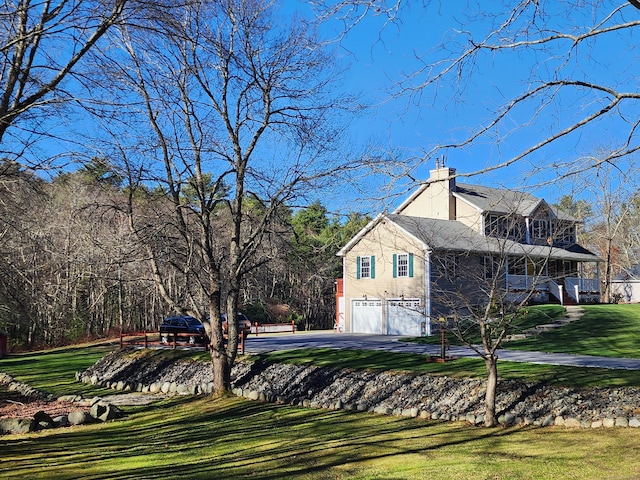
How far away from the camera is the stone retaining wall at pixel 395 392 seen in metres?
11.6

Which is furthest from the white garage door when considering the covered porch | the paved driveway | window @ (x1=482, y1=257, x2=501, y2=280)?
the covered porch

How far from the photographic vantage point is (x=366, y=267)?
1265 inches

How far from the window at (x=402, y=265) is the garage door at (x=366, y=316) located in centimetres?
200

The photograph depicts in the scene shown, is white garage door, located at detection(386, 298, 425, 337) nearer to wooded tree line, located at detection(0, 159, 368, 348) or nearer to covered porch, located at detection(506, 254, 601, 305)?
wooded tree line, located at detection(0, 159, 368, 348)

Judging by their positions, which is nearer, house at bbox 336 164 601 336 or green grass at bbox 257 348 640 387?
green grass at bbox 257 348 640 387

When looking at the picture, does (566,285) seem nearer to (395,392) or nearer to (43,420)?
(395,392)

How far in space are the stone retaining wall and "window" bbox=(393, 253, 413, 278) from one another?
39.6 feet

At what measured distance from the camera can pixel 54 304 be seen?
35.8 ft

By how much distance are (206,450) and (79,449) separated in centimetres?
242

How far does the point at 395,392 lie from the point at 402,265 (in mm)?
15596

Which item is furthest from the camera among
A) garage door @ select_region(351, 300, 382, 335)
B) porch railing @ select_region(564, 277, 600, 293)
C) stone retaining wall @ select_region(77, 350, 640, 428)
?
porch railing @ select_region(564, 277, 600, 293)

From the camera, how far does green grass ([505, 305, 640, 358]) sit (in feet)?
64.4

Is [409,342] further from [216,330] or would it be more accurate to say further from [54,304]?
[54,304]

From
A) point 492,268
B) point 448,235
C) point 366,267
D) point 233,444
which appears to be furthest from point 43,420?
point 366,267
